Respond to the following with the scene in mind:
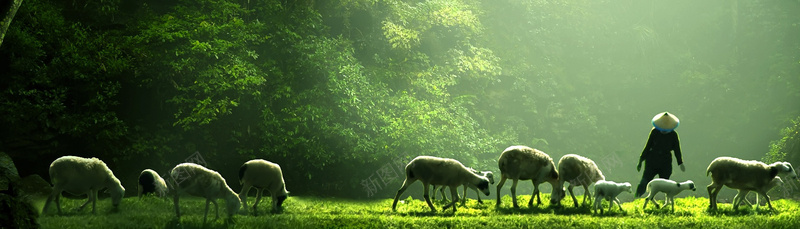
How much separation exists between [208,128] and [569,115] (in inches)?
898

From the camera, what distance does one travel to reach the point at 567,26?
1502 inches

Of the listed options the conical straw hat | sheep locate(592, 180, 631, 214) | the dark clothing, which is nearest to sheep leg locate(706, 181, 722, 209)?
the dark clothing

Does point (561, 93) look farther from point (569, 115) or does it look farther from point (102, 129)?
point (102, 129)

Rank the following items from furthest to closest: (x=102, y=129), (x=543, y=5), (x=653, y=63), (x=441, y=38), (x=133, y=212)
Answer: (x=653, y=63) → (x=543, y=5) → (x=441, y=38) → (x=102, y=129) → (x=133, y=212)

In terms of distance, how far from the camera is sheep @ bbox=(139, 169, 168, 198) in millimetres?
12062

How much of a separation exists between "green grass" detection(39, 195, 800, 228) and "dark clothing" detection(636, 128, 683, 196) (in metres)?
0.84

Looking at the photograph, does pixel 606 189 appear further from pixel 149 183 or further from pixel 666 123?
pixel 149 183

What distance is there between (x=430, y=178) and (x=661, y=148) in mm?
5334

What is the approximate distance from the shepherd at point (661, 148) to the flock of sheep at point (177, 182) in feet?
26.0

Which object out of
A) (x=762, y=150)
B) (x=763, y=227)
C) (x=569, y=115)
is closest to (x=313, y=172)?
(x=763, y=227)

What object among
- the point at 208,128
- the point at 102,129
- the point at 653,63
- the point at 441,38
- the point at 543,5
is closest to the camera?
the point at 102,129

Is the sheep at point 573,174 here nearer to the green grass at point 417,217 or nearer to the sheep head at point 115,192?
the green grass at point 417,217

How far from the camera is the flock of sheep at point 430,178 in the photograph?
37.0 feet

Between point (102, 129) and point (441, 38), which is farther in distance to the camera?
point (441, 38)
